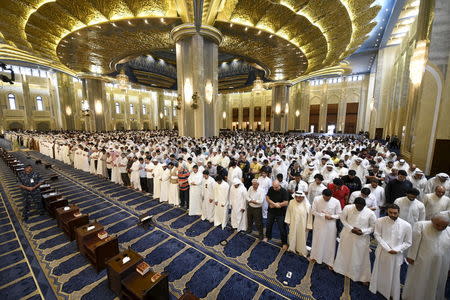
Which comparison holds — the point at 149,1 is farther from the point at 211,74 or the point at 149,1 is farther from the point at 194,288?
the point at 194,288

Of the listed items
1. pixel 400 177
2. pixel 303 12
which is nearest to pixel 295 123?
pixel 303 12

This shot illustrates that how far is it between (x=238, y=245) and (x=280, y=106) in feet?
75.6

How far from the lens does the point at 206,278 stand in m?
2.95

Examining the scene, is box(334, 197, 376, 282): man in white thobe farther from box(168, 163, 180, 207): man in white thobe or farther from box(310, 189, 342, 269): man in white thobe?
box(168, 163, 180, 207): man in white thobe

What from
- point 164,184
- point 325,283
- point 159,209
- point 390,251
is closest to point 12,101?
point 164,184

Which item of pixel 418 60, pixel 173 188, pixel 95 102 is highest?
pixel 95 102

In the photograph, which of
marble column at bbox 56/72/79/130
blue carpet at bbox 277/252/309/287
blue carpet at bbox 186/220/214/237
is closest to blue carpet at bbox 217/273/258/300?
blue carpet at bbox 277/252/309/287

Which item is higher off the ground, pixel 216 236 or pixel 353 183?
pixel 353 183

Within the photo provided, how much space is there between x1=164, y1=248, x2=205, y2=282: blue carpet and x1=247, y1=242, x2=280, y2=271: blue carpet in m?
0.89

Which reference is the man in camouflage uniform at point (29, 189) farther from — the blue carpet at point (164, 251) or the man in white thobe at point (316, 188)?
the man in white thobe at point (316, 188)

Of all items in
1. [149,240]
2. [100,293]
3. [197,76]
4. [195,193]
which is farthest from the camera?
[197,76]

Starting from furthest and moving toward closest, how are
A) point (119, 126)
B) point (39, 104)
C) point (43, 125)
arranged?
point (119, 126)
point (43, 125)
point (39, 104)

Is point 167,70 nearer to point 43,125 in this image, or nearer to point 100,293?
point 43,125

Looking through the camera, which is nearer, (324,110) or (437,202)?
(437,202)
